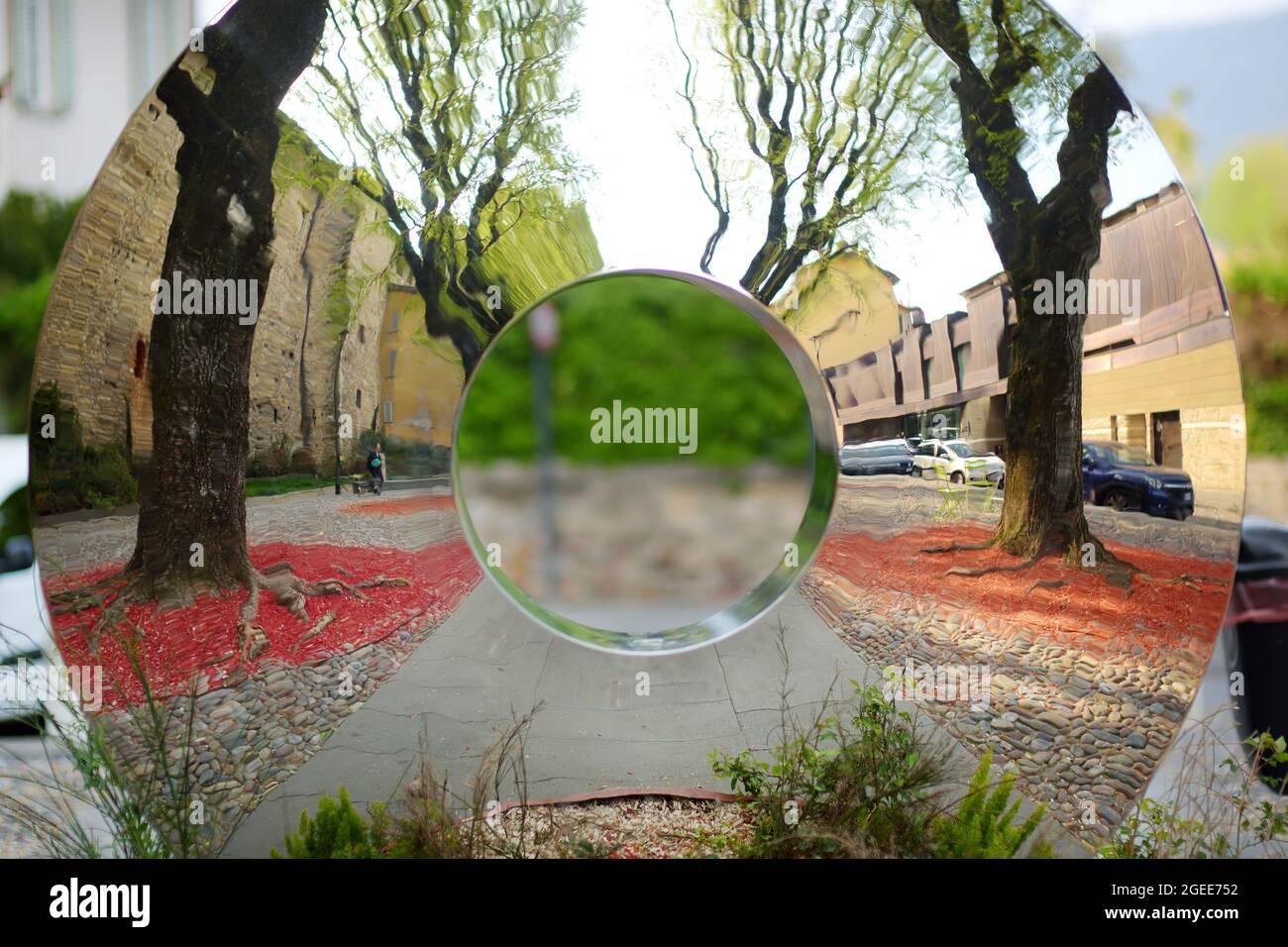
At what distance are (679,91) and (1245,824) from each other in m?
3.09

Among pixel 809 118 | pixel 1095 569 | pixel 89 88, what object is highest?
pixel 89 88

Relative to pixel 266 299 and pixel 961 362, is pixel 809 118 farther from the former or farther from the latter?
pixel 266 299

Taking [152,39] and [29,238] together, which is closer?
[29,238]

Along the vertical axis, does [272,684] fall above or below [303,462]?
below

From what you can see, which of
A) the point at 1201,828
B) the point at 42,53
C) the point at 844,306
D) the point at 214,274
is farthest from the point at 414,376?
the point at 42,53

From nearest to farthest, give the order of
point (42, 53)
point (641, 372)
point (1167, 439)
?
point (1167, 439) → point (42, 53) → point (641, 372)

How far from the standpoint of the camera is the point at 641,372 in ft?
46.7

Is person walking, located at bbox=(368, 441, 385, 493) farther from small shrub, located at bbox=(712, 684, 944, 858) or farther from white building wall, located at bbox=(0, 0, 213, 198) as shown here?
white building wall, located at bbox=(0, 0, 213, 198)

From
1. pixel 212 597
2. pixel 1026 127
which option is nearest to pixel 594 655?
pixel 212 597

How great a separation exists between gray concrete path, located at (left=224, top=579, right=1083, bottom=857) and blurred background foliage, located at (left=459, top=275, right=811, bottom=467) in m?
10.7

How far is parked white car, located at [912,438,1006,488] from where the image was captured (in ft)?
11.3

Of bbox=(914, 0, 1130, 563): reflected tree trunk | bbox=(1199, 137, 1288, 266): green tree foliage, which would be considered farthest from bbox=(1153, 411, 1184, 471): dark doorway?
bbox=(1199, 137, 1288, 266): green tree foliage

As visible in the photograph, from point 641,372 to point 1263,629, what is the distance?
10365 millimetres

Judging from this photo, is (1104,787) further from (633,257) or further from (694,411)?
(694,411)
